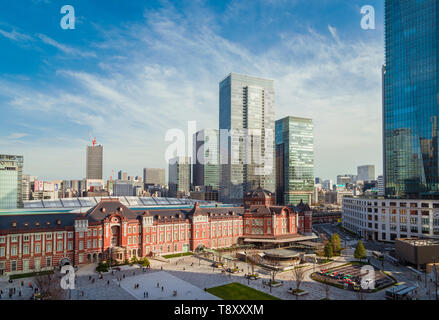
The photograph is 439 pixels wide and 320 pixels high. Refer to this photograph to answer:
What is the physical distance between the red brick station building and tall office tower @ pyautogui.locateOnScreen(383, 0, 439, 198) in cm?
4619

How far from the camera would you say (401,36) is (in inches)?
4658

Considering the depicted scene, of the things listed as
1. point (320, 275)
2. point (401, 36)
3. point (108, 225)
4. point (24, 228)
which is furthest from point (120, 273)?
point (401, 36)

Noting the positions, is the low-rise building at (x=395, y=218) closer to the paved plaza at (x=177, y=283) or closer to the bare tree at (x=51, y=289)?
the paved plaza at (x=177, y=283)

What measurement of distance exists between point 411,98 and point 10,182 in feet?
580

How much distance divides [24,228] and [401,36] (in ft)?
461

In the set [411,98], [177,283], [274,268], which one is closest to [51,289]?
[177,283]

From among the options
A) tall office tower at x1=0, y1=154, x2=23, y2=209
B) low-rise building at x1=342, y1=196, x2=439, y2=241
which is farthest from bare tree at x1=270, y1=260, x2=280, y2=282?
tall office tower at x1=0, y1=154, x2=23, y2=209

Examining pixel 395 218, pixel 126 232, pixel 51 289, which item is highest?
pixel 126 232

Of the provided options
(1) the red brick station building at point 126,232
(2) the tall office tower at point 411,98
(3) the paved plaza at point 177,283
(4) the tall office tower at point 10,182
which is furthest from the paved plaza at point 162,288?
(4) the tall office tower at point 10,182

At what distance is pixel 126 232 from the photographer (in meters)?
83.5

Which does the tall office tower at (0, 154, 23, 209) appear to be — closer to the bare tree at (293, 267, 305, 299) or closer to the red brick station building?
the red brick station building

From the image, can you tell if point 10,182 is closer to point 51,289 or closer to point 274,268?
point 51,289
